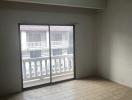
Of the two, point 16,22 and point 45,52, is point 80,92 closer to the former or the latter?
point 45,52

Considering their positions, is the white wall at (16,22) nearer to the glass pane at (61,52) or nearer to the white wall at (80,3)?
the glass pane at (61,52)

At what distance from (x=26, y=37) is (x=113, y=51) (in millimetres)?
2846

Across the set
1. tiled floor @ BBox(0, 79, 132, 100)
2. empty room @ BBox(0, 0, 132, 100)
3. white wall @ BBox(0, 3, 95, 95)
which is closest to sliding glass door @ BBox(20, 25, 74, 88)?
empty room @ BBox(0, 0, 132, 100)

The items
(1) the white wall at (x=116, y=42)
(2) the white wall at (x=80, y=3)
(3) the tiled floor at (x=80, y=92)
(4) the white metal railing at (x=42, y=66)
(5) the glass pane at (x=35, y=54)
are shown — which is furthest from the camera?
(4) the white metal railing at (x=42, y=66)

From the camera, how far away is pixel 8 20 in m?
3.91

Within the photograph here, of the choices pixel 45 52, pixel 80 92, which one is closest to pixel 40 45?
pixel 45 52

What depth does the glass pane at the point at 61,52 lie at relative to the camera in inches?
197

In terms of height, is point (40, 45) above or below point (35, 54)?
above

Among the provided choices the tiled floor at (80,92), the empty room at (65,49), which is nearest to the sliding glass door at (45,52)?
the empty room at (65,49)

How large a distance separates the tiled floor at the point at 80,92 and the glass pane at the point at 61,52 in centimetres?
71

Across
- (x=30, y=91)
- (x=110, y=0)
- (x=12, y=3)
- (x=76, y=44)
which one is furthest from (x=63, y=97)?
(x=110, y=0)

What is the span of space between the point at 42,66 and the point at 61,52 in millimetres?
865

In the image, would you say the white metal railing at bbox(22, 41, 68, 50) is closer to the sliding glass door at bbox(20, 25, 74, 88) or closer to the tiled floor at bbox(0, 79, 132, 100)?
the sliding glass door at bbox(20, 25, 74, 88)

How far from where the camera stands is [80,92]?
4.09m
